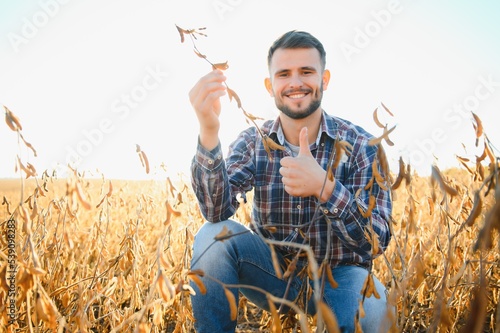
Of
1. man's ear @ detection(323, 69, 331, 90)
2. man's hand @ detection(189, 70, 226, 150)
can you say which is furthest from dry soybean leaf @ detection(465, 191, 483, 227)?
man's ear @ detection(323, 69, 331, 90)

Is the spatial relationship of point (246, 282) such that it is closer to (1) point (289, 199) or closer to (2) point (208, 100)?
(1) point (289, 199)

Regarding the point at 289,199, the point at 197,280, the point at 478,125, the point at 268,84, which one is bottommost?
the point at 197,280

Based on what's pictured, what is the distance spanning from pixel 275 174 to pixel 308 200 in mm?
208

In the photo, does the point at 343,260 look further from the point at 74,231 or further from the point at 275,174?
the point at 74,231

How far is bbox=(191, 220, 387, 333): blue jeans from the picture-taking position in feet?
4.12

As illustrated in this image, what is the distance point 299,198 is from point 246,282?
46 cm

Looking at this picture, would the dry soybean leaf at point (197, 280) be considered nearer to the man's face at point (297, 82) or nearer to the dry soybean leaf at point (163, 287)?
the dry soybean leaf at point (163, 287)

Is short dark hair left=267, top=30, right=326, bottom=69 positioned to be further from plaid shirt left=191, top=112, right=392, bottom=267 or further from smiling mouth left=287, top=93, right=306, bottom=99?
plaid shirt left=191, top=112, right=392, bottom=267

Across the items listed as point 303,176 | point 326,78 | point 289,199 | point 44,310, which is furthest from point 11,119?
point 326,78

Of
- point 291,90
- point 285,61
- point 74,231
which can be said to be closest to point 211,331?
point 74,231

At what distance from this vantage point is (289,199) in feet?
5.60

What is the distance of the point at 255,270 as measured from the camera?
1.46 m

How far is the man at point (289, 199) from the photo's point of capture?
118 centimetres

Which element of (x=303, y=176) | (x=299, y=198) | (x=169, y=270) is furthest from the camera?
(x=299, y=198)
